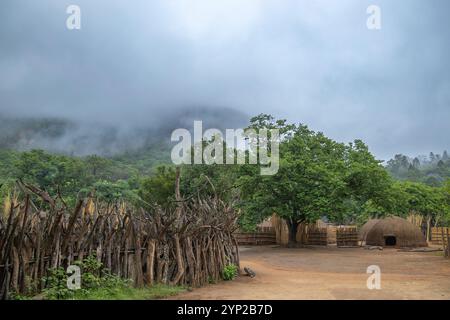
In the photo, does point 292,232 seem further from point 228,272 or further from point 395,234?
point 228,272

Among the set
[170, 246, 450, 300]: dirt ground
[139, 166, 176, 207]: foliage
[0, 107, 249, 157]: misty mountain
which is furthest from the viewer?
[0, 107, 249, 157]: misty mountain

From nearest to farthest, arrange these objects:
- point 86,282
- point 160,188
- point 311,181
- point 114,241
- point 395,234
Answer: point 86,282 → point 114,241 → point 311,181 → point 395,234 → point 160,188

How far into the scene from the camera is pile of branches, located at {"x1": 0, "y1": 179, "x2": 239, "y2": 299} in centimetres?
675

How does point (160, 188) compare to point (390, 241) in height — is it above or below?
above

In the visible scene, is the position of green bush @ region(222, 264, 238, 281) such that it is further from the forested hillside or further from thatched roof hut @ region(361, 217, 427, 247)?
thatched roof hut @ region(361, 217, 427, 247)

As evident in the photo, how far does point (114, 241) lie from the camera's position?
845cm

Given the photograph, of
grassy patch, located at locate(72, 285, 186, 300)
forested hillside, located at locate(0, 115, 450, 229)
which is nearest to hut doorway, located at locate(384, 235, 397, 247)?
forested hillside, located at locate(0, 115, 450, 229)

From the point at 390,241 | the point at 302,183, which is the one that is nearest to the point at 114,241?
the point at 302,183

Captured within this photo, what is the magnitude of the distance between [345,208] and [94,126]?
102315 mm

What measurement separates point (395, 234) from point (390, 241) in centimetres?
70

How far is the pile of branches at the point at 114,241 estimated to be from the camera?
6.75 meters

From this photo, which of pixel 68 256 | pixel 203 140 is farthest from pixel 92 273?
pixel 203 140

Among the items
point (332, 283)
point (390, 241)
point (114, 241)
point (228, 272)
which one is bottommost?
point (390, 241)
